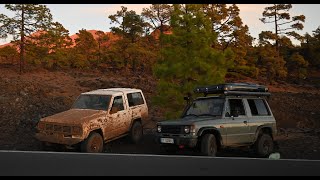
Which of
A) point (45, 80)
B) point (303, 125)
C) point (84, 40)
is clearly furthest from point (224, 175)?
point (84, 40)

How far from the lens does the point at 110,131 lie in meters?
11.9

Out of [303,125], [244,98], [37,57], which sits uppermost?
[37,57]

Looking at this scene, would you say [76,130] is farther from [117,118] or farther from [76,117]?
[117,118]

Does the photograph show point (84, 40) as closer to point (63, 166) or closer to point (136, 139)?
point (136, 139)

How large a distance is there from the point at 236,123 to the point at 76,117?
16.0 feet

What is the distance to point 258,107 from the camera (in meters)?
11.6

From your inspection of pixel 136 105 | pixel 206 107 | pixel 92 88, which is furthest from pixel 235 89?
pixel 92 88

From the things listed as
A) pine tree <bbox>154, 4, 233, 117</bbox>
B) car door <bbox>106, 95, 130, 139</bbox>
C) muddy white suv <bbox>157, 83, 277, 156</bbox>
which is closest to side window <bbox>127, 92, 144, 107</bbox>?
car door <bbox>106, 95, 130, 139</bbox>

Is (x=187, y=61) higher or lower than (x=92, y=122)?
higher

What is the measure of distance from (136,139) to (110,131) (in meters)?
1.68

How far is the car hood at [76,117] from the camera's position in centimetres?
1092

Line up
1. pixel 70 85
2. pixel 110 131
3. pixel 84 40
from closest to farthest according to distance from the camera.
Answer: pixel 110 131 < pixel 70 85 < pixel 84 40

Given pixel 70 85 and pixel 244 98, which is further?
pixel 70 85
